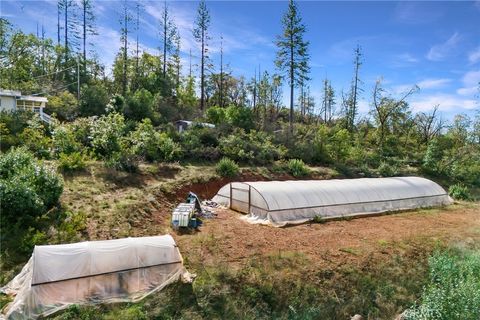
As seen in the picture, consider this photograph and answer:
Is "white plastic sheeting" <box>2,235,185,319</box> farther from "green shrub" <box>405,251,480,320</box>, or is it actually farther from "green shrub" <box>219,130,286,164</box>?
"green shrub" <box>219,130,286,164</box>

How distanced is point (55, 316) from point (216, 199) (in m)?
9.52

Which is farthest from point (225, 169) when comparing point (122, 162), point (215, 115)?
point (215, 115)

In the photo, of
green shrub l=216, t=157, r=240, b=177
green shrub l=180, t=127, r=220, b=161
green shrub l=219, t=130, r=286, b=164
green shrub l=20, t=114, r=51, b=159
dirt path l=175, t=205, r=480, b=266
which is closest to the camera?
dirt path l=175, t=205, r=480, b=266

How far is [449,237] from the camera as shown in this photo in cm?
1209

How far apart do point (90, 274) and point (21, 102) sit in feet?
76.4

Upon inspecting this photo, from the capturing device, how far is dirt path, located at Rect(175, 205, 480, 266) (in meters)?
9.58

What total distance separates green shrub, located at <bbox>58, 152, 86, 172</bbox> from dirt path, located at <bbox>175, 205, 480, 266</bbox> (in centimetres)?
632

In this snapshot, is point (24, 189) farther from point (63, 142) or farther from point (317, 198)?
point (317, 198)

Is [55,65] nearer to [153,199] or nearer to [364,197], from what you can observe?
[153,199]

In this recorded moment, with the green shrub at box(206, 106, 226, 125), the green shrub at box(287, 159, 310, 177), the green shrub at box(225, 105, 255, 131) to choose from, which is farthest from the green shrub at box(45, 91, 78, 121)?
the green shrub at box(287, 159, 310, 177)

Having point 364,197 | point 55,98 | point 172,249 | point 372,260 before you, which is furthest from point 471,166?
point 55,98

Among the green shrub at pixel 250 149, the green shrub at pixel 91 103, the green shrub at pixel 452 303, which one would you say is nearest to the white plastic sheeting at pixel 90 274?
the green shrub at pixel 452 303

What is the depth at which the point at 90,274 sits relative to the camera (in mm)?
6695

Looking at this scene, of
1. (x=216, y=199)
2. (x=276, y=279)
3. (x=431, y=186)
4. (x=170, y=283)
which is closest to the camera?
(x=170, y=283)
